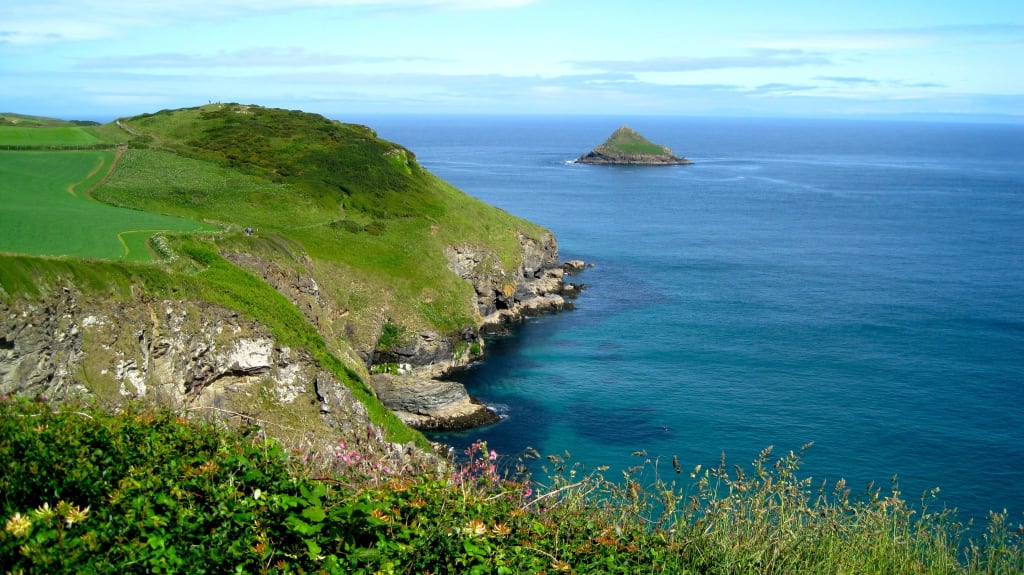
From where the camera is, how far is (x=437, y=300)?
67.9 m

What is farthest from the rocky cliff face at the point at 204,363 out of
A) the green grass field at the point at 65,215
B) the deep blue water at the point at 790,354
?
the green grass field at the point at 65,215

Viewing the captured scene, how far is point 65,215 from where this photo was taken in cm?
5253

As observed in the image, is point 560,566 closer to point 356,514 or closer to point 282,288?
point 356,514

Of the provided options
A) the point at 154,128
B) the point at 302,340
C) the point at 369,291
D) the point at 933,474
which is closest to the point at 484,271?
the point at 369,291

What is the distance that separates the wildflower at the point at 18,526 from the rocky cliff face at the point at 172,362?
18722mm

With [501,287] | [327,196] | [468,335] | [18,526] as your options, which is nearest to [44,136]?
[327,196]

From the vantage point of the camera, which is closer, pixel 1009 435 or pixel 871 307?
pixel 1009 435

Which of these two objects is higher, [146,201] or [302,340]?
[146,201]

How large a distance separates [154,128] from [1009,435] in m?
99.4

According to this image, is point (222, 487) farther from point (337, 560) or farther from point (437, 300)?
point (437, 300)

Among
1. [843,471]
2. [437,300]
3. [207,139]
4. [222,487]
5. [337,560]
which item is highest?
[207,139]

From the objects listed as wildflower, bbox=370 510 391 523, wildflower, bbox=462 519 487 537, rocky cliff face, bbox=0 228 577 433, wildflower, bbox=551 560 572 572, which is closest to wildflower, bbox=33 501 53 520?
wildflower, bbox=370 510 391 523

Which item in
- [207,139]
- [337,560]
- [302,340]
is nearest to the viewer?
[337,560]

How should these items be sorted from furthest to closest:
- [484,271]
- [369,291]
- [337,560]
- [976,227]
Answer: [976,227]
[484,271]
[369,291]
[337,560]
